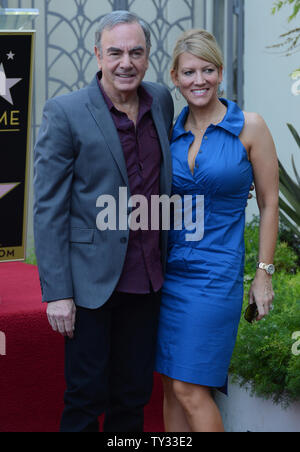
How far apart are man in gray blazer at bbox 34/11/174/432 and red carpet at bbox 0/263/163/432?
1.74ft

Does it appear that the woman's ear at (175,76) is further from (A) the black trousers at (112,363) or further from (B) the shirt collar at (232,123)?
(A) the black trousers at (112,363)

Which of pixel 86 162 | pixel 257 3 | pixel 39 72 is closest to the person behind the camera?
pixel 86 162

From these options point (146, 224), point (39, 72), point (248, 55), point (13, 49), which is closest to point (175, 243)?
point (146, 224)

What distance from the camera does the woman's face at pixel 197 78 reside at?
2.21m

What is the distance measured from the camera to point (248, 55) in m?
5.39

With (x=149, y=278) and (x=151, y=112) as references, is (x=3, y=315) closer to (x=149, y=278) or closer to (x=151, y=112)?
(x=149, y=278)

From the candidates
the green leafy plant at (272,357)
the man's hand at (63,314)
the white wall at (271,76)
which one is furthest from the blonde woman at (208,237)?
the white wall at (271,76)

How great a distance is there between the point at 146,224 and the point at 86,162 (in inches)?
11.5

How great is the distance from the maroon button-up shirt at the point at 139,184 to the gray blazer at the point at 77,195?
0.04m

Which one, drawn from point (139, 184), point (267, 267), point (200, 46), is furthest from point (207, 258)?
point (200, 46)

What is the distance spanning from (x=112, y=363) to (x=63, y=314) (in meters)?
0.30

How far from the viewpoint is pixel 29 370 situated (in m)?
2.71

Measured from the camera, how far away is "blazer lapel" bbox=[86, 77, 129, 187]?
6.84ft

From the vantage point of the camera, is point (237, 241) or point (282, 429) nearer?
point (237, 241)
